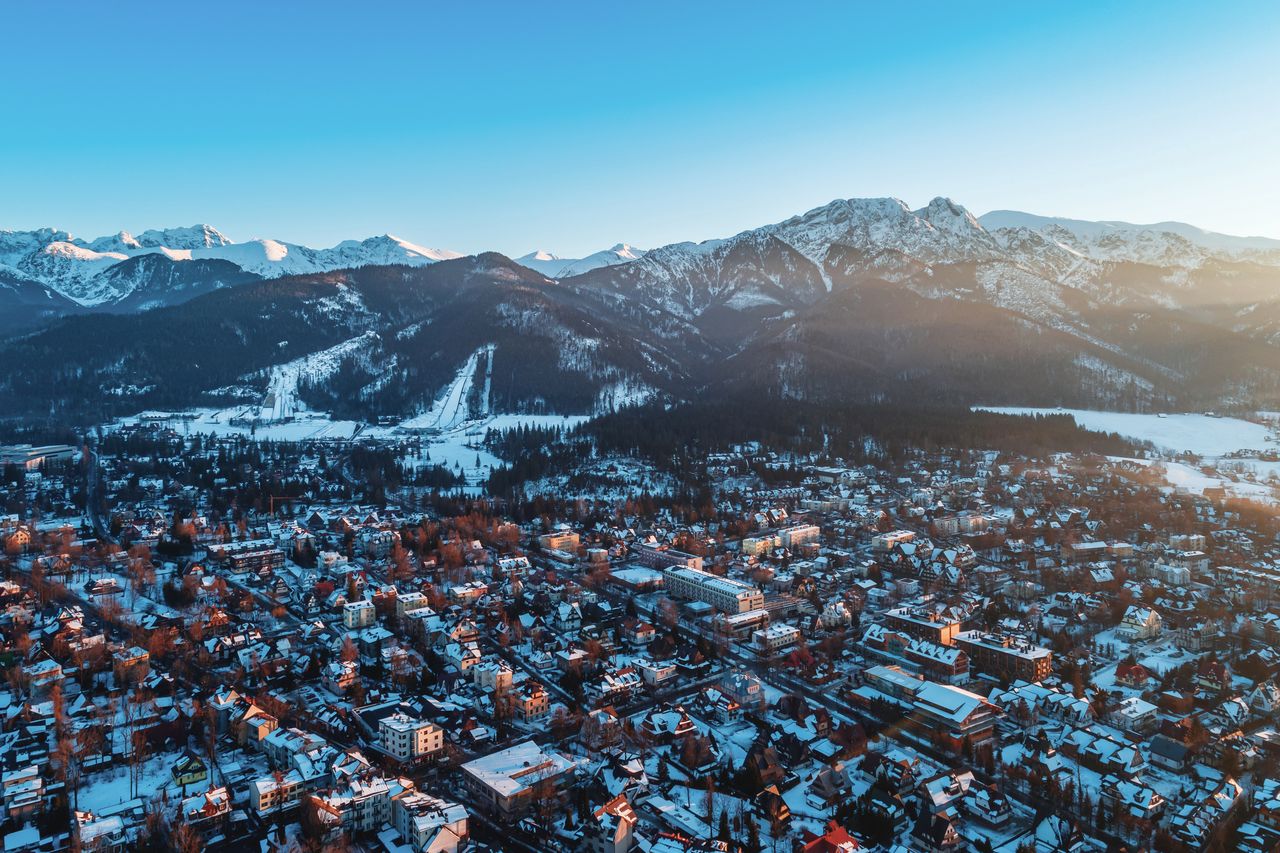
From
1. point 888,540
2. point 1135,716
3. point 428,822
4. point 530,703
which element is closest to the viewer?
point 428,822

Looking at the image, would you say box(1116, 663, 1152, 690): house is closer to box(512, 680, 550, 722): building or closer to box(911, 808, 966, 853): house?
box(911, 808, 966, 853): house

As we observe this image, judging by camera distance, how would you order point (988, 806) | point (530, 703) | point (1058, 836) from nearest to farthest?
point (1058, 836)
point (988, 806)
point (530, 703)

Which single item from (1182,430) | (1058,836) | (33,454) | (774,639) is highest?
(33,454)

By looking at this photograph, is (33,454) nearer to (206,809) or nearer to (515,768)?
(206,809)

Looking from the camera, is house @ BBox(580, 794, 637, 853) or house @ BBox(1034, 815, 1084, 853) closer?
house @ BBox(580, 794, 637, 853)

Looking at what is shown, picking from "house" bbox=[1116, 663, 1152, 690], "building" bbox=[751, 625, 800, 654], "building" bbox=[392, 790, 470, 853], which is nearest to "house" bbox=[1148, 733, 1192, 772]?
"house" bbox=[1116, 663, 1152, 690]

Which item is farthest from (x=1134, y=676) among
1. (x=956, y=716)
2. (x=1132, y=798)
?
(x=1132, y=798)

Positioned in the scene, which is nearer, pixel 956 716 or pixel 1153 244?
pixel 956 716
